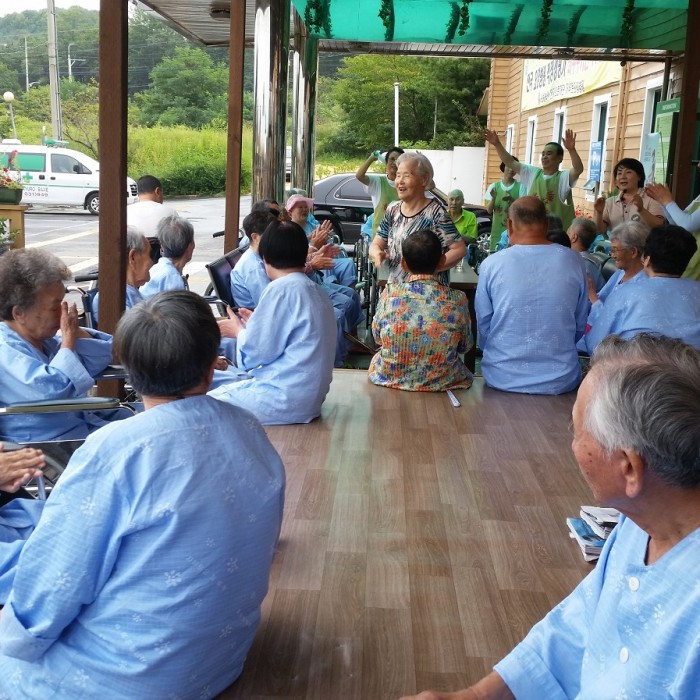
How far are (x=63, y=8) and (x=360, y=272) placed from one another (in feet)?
165

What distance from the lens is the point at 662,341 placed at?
124 centimetres

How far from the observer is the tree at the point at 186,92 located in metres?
40.3

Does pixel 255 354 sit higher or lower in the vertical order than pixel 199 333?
lower

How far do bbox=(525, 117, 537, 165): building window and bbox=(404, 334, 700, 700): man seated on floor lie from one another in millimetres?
16208

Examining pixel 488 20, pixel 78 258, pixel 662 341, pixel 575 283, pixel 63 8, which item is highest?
pixel 63 8

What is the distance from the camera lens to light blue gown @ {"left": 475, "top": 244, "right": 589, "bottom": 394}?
445cm

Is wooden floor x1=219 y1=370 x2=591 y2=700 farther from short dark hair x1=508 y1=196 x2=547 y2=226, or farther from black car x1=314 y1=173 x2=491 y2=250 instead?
black car x1=314 y1=173 x2=491 y2=250

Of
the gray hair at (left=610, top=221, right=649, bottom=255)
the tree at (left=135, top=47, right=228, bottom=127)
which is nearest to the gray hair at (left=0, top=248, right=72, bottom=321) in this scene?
the gray hair at (left=610, top=221, right=649, bottom=255)

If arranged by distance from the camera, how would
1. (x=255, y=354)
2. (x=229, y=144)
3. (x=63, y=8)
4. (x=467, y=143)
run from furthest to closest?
1. (x=63, y=8)
2. (x=467, y=143)
3. (x=229, y=144)
4. (x=255, y=354)

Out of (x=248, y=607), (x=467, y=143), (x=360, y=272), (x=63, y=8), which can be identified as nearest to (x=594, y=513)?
(x=248, y=607)

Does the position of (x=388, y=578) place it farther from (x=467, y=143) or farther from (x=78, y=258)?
(x=467, y=143)

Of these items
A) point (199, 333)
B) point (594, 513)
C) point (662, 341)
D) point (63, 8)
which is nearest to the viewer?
point (662, 341)

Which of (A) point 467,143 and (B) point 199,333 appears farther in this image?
(A) point 467,143

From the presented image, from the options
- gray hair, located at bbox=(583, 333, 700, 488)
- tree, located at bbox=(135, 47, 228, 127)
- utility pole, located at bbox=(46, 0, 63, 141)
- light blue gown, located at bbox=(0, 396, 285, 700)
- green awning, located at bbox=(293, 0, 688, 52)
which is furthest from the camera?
tree, located at bbox=(135, 47, 228, 127)
